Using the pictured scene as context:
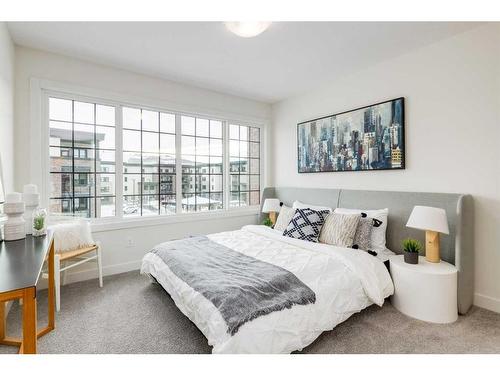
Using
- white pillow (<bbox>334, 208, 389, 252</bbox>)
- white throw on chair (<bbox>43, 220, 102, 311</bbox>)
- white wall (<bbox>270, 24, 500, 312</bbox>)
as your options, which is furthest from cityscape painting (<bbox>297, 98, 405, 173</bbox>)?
white throw on chair (<bbox>43, 220, 102, 311</bbox>)

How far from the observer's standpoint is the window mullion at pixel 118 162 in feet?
10.3

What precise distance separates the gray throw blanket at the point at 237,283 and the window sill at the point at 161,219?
3.51 feet

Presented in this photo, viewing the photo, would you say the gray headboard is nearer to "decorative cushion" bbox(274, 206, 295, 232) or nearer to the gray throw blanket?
"decorative cushion" bbox(274, 206, 295, 232)

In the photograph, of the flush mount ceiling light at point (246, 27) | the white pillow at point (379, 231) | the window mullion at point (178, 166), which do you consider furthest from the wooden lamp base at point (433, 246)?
the window mullion at point (178, 166)

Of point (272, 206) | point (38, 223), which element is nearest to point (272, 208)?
point (272, 206)

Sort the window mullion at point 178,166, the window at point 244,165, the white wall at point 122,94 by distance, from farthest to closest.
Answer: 1. the window at point 244,165
2. the window mullion at point 178,166
3. the white wall at point 122,94

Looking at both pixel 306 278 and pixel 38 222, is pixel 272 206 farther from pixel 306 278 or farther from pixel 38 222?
pixel 38 222

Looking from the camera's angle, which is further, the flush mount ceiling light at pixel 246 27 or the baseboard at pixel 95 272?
the baseboard at pixel 95 272

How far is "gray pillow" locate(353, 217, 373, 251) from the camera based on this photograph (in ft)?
8.34

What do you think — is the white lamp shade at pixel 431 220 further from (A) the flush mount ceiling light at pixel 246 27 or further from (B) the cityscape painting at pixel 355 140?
(A) the flush mount ceiling light at pixel 246 27

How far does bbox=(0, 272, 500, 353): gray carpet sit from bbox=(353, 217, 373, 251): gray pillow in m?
0.57
